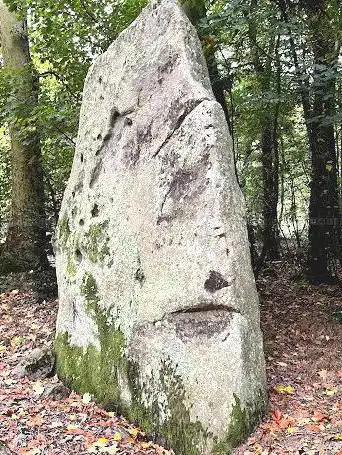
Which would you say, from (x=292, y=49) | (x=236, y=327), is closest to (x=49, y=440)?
(x=236, y=327)

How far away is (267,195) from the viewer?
32.9ft

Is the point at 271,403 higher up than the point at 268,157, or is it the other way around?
the point at 268,157

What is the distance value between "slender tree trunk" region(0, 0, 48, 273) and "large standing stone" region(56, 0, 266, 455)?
316 cm

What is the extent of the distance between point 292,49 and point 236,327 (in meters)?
5.30

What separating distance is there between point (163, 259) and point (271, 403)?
5.69ft

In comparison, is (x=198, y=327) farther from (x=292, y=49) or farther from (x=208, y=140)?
(x=292, y=49)

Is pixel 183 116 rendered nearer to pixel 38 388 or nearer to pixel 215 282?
pixel 215 282

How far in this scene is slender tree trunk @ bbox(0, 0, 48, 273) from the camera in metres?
9.20

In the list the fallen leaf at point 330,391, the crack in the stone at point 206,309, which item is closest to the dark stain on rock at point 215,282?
the crack in the stone at point 206,309

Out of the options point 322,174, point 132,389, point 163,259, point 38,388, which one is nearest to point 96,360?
point 132,389

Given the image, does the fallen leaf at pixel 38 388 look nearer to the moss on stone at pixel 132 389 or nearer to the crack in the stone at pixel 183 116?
the moss on stone at pixel 132 389

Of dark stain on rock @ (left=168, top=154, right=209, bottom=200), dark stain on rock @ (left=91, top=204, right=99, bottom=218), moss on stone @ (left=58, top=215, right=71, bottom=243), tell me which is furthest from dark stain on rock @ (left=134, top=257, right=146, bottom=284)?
moss on stone @ (left=58, top=215, right=71, bottom=243)

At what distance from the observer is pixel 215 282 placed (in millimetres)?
4422

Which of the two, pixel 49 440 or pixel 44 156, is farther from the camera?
pixel 44 156
